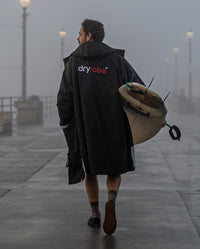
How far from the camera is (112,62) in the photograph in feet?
17.4

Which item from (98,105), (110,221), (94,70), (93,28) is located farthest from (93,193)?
(93,28)

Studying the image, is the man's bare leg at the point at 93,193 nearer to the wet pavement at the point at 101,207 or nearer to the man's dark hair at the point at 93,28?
the wet pavement at the point at 101,207

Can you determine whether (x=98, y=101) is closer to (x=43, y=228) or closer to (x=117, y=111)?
(x=117, y=111)

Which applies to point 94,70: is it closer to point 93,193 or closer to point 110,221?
point 93,193

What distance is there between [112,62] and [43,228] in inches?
59.8

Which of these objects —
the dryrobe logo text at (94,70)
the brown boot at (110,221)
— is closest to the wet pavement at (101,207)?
the brown boot at (110,221)

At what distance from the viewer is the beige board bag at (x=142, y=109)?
5.20 metres

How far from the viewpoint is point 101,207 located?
6367mm

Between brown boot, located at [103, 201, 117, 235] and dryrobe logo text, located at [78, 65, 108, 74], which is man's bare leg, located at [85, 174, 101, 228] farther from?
dryrobe logo text, located at [78, 65, 108, 74]

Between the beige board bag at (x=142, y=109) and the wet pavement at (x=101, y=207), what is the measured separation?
83cm

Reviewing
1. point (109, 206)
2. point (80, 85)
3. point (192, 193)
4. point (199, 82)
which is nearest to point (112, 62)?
point (80, 85)

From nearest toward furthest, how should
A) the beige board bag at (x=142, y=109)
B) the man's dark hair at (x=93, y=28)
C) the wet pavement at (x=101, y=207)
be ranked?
the wet pavement at (x=101, y=207)
the beige board bag at (x=142, y=109)
the man's dark hair at (x=93, y=28)

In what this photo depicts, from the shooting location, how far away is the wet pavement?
498 cm

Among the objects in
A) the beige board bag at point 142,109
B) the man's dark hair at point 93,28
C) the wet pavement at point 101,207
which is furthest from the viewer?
the man's dark hair at point 93,28
